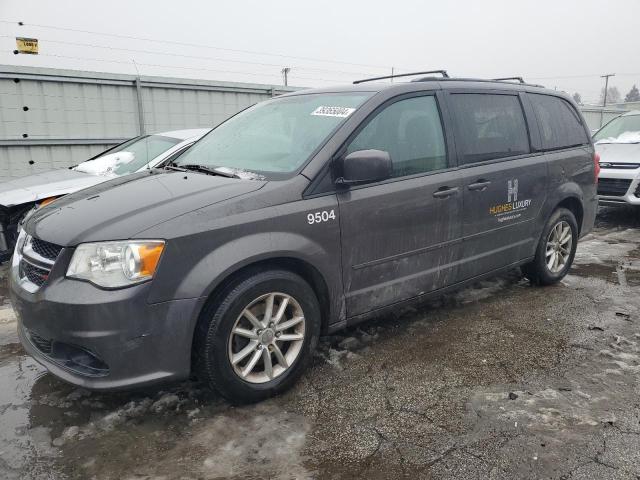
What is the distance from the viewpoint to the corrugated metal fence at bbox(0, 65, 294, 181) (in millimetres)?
7910

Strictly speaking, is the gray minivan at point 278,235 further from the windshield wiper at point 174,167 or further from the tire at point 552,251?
the tire at point 552,251

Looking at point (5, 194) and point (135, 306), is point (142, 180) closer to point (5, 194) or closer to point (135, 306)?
point (135, 306)

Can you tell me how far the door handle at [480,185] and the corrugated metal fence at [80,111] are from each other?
23.7 ft

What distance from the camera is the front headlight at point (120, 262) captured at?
2.40m

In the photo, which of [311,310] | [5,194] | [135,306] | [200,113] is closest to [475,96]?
[311,310]

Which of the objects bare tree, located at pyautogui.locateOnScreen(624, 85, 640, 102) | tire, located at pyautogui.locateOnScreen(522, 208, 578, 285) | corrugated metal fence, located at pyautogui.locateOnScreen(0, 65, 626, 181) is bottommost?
tire, located at pyautogui.locateOnScreen(522, 208, 578, 285)

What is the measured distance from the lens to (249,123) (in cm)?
382

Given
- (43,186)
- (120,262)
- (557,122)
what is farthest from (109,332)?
(557,122)

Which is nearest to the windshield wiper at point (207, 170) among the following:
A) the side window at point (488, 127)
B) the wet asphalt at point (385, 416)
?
the wet asphalt at point (385, 416)

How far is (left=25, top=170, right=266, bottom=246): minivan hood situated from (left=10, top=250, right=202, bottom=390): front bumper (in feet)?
0.65

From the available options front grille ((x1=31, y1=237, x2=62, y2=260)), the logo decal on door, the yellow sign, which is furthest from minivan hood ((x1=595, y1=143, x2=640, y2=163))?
the yellow sign

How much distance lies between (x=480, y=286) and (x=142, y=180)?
3.33 metres

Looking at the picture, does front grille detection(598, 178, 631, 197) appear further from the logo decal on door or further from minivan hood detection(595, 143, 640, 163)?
the logo decal on door

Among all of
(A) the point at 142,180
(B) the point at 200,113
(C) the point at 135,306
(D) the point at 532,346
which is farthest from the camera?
(B) the point at 200,113
